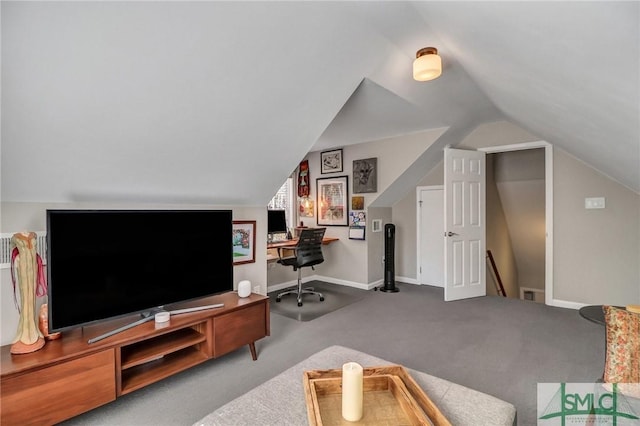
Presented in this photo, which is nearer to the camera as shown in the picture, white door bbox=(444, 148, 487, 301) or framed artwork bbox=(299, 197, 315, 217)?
white door bbox=(444, 148, 487, 301)

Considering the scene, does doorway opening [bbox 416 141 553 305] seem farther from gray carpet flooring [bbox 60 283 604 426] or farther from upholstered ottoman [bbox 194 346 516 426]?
upholstered ottoman [bbox 194 346 516 426]

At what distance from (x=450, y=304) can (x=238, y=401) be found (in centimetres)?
338

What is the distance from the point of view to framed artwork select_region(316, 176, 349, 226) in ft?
16.6

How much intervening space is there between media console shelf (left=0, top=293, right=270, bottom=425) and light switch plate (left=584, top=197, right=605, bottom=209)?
13.1 ft

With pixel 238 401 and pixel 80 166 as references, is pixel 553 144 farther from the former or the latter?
pixel 80 166

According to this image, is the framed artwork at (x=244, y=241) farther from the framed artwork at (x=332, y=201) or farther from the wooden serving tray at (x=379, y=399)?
the framed artwork at (x=332, y=201)

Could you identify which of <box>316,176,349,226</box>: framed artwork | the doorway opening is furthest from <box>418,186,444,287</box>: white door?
<box>316,176,349,226</box>: framed artwork

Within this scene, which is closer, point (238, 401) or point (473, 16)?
point (238, 401)

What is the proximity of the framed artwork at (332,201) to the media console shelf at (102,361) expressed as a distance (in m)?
2.88

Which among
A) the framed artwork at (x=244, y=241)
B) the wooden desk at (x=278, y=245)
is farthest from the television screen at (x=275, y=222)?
the framed artwork at (x=244, y=241)

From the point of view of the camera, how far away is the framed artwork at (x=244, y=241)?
119 inches

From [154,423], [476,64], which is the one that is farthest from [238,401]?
[476,64]

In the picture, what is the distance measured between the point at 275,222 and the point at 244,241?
162 centimetres

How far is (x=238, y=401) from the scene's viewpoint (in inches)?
49.9
